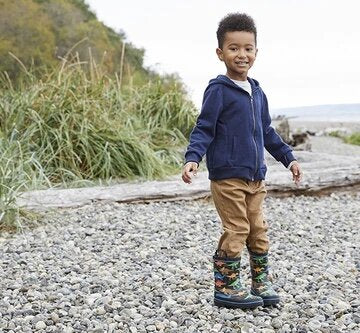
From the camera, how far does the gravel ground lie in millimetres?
2920

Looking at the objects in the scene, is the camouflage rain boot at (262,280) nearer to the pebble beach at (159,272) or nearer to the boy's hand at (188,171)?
the pebble beach at (159,272)

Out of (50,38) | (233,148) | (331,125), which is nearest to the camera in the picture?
(233,148)

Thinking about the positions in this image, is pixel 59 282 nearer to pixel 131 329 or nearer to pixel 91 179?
pixel 131 329

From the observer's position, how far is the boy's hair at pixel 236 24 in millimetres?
2854

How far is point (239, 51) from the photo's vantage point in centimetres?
285

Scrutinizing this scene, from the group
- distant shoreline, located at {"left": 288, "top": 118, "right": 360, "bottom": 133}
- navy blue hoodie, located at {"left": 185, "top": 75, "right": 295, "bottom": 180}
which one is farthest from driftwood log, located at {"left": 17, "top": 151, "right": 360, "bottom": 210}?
distant shoreline, located at {"left": 288, "top": 118, "right": 360, "bottom": 133}

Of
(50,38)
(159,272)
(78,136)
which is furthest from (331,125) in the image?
(159,272)

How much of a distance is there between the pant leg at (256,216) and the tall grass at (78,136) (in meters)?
3.05

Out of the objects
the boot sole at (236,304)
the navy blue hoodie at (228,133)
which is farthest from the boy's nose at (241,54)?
the boot sole at (236,304)

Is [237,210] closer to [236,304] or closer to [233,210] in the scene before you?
[233,210]

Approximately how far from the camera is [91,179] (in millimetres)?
6551

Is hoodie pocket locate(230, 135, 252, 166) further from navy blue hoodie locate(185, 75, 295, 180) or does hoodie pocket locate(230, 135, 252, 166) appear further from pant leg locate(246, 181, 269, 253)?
pant leg locate(246, 181, 269, 253)

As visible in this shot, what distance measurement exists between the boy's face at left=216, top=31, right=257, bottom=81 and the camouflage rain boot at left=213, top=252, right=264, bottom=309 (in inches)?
30.5

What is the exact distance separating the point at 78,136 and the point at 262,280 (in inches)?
150
